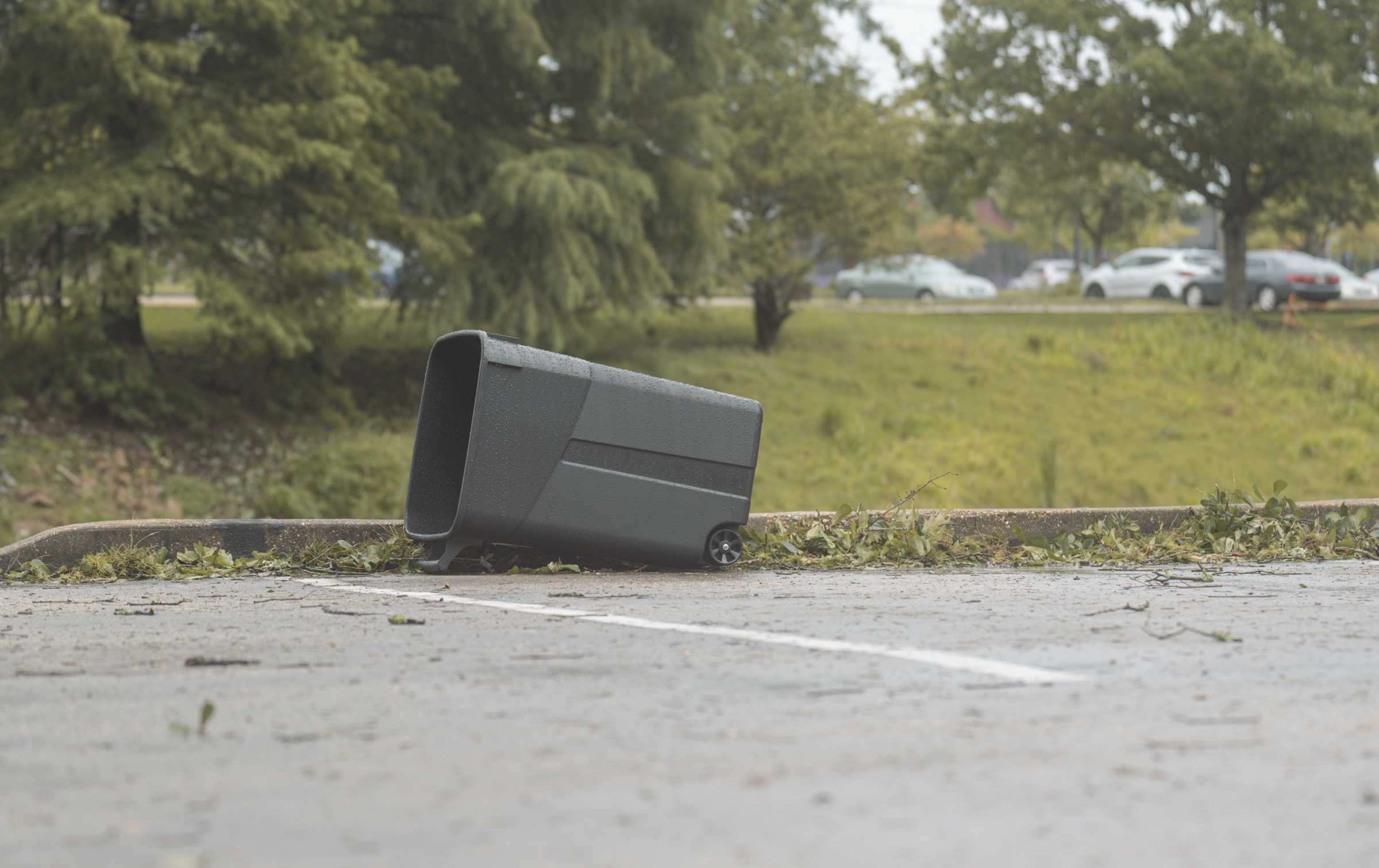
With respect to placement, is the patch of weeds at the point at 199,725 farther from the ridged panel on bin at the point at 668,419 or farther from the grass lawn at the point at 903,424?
the grass lawn at the point at 903,424

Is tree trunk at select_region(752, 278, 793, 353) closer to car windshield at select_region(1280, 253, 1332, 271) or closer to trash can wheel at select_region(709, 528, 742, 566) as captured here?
car windshield at select_region(1280, 253, 1332, 271)

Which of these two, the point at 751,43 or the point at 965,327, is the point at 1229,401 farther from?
the point at 751,43

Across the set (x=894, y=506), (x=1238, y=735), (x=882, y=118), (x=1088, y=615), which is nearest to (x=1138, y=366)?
(x=882, y=118)

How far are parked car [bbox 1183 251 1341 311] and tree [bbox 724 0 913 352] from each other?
11.9 m

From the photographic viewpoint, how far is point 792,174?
25.8 m

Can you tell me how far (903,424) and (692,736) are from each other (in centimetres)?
1970

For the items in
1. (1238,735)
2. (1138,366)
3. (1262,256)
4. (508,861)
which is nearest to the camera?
(508,861)

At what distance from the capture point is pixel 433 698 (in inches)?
180

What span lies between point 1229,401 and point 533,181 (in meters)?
12.5

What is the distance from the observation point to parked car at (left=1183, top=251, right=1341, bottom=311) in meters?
35.8

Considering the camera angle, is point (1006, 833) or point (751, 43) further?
point (751, 43)

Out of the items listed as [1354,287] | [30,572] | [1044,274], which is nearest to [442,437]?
[30,572]

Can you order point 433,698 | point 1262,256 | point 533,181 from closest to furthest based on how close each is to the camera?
point 433,698 → point 533,181 → point 1262,256

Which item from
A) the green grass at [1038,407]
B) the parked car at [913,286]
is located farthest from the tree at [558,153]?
the parked car at [913,286]
